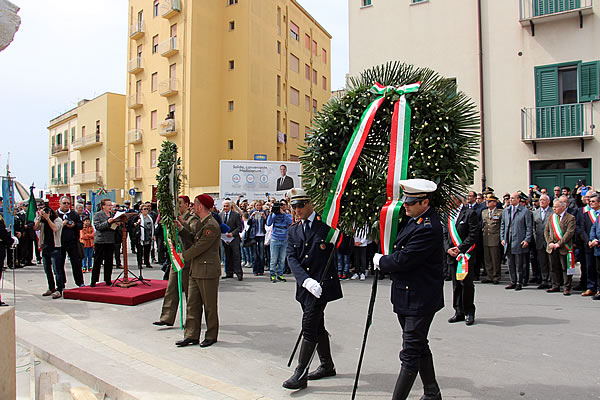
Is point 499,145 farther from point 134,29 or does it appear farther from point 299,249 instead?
point 134,29

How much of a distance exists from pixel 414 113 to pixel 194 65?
3034 cm

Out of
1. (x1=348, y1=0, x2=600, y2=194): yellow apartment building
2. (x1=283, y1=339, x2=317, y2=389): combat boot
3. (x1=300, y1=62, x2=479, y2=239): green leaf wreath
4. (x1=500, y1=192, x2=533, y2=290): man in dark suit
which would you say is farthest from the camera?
(x1=348, y1=0, x2=600, y2=194): yellow apartment building

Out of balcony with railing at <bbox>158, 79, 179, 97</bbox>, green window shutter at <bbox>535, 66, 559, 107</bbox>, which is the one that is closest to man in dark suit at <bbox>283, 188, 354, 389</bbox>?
green window shutter at <bbox>535, 66, 559, 107</bbox>

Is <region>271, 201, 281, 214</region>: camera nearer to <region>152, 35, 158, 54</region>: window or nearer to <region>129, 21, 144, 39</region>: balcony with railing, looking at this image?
<region>152, 35, 158, 54</region>: window

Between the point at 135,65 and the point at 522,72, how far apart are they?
30.7m

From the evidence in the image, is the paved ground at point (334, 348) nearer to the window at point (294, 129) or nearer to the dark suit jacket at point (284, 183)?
the dark suit jacket at point (284, 183)

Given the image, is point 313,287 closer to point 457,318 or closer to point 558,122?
point 457,318

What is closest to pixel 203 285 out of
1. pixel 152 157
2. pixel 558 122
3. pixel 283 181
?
pixel 558 122

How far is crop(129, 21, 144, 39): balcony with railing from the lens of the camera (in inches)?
1427

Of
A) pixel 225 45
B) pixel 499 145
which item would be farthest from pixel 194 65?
pixel 499 145

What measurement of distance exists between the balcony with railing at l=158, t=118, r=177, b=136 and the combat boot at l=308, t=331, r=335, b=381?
1183 inches

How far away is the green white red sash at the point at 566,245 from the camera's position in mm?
9074

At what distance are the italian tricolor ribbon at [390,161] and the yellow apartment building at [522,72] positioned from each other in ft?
40.2

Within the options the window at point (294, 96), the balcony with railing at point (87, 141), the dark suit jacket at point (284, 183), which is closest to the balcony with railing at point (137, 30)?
the balcony with railing at point (87, 141)
